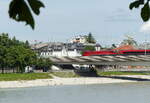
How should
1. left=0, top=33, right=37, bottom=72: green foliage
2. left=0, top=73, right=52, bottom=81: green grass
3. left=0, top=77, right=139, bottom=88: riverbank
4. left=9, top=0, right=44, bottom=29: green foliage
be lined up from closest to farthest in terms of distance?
left=9, top=0, right=44, bottom=29: green foliage → left=0, top=77, right=139, bottom=88: riverbank → left=0, top=73, right=52, bottom=81: green grass → left=0, top=33, right=37, bottom=72: green foliage

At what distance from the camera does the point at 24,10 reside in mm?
1842

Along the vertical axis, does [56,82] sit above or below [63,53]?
below

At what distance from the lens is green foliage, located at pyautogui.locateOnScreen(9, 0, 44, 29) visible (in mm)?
1827

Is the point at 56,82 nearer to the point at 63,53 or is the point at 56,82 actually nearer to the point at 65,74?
the point at 65,74

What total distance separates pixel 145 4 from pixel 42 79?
231ft

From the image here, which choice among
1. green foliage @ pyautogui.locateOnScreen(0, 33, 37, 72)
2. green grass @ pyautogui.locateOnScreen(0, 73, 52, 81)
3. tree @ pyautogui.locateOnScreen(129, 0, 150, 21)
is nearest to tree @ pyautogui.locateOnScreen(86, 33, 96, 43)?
green foliage @ pyautogui.locateOnScreen(0, 33, 37, 72)

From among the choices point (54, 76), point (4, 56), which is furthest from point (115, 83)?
point (4, 56)

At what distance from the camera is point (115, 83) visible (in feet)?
240

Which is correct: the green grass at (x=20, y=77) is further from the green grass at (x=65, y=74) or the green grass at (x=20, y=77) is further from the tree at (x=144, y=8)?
the tree at (x=144, y=8)

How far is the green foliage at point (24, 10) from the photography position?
183 cm

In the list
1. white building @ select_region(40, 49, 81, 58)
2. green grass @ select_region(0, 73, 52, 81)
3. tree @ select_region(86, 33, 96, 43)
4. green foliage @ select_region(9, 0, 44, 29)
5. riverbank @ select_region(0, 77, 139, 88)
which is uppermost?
tree @ select_region(86, 33, 96, 43)

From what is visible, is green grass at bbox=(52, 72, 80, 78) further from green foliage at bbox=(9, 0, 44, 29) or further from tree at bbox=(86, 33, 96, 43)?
tree at bbox=(86, 33, 96, 43)

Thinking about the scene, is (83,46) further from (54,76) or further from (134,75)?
(54,76)

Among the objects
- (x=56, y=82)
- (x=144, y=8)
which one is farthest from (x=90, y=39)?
(x=144, y=8)
